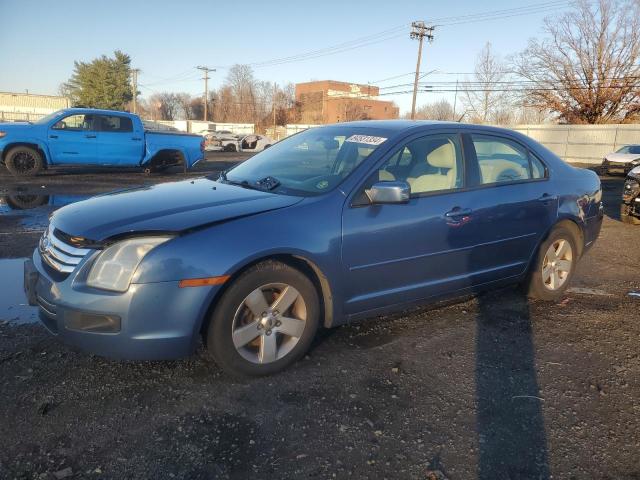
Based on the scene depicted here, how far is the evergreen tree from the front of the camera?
66.4 meters

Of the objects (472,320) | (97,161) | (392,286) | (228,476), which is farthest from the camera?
(97,161)

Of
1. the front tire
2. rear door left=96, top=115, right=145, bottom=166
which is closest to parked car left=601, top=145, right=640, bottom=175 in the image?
rear door left=96, top=115, right=145, bottom=166

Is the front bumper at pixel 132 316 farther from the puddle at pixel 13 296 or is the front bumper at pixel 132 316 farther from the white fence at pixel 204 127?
the white fence at pixel 204 127

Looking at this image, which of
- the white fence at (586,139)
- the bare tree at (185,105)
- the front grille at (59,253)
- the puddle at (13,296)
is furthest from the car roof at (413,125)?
the bare tree at (185,105)

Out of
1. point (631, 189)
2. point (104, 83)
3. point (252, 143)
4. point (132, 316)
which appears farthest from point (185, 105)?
point (132, 316)

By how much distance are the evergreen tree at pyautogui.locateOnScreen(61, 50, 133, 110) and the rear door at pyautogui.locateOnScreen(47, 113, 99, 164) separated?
194 ft

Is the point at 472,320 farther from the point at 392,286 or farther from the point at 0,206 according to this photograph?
the point at 0,206

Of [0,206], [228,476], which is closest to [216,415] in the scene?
[228,476]

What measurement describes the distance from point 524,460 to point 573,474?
0.21 m

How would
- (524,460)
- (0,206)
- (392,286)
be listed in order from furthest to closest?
(0,206) < (392,286) < (524,460)

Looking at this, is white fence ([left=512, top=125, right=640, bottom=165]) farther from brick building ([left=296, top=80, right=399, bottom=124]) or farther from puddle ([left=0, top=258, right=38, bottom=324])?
brick building ([left=296, top=80, right=399, bottom=124])

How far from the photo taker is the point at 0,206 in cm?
845

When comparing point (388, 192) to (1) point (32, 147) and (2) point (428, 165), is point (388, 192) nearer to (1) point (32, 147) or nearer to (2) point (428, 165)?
(2) point (428, 165)

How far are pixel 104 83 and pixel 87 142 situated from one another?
60.7m
